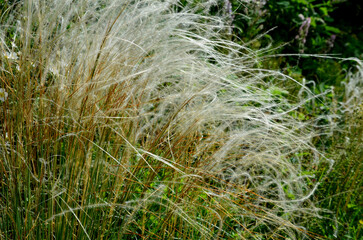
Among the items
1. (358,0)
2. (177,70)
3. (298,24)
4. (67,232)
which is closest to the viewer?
(67,232)

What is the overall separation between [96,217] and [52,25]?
31.4 inches

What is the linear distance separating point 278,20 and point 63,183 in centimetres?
361

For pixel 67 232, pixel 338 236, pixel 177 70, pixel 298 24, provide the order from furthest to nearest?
pixel 298 24 < pixel 338 236 < pixel 177 70 < pixel 67 232

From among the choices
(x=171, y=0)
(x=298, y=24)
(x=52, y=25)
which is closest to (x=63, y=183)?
(x=52, y=25)

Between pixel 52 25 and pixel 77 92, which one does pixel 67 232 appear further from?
pixel 52 25

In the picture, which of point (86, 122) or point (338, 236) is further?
point (338, 236)

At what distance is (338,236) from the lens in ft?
7.14

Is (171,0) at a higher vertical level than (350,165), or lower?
higher

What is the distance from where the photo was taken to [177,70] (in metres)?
1.77

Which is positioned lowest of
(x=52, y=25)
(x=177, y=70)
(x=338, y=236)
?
(x=338, y=236)

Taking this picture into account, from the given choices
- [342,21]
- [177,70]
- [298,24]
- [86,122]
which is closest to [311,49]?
[298,24]

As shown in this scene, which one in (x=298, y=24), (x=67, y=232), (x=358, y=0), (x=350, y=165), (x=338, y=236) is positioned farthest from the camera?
(x=358, y=0)

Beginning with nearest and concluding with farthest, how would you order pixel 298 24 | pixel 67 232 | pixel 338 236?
pixel 67 232 → pixel 338 236 → pixel 298 24

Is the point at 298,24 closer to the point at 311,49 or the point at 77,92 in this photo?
the point at 311,49
